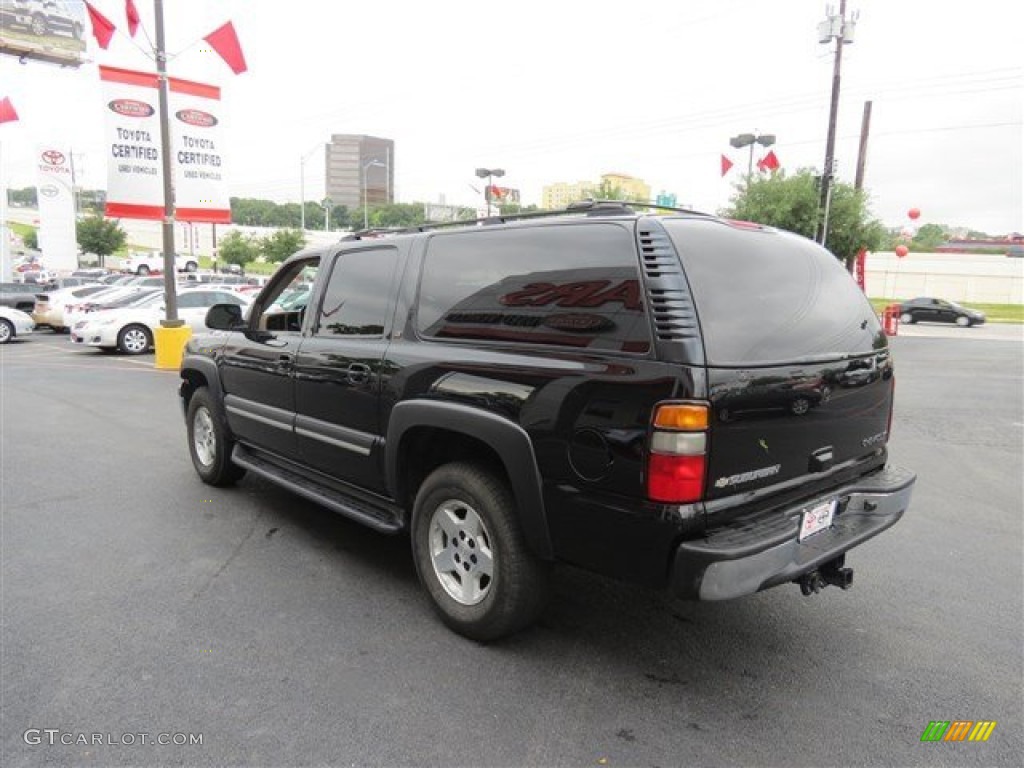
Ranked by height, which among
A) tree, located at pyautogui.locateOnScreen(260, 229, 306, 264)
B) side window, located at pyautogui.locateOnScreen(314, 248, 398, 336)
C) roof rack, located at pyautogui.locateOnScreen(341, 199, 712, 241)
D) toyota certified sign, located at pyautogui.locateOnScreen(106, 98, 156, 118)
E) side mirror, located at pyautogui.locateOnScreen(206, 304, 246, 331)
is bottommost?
side mirror, located at pyautogui.locateOnScreen(206, 304, 246, 331)

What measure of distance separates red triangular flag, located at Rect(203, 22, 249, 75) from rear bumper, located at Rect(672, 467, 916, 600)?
12544 millimetres

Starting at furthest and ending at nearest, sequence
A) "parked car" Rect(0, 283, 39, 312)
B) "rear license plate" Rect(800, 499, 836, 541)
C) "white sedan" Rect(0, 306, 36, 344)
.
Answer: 1. "parked car" Rect(0, 283, 39, 312)
2. "white sedan" Rect(0, 306, 36, 344)
3. "rear license plate" Rect(800, 499, 836, 541)

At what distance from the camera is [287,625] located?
3.40 metres

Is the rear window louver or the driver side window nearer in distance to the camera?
the rear window louver

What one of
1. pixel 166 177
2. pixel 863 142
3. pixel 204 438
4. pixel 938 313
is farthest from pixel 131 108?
pixel 938 313

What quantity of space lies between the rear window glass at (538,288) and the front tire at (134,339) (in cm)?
1446

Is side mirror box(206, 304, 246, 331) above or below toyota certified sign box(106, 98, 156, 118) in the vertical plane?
below

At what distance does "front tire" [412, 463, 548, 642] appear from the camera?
305cm

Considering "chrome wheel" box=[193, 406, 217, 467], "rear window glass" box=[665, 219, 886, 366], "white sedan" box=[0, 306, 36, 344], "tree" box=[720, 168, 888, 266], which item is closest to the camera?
"rear window glass" box=[665, 219, 886, 366]

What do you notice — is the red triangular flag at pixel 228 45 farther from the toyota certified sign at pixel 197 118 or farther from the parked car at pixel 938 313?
the parked car at pixel 938 313

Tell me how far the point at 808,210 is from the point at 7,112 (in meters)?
28.6

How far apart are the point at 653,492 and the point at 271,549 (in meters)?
2.81
